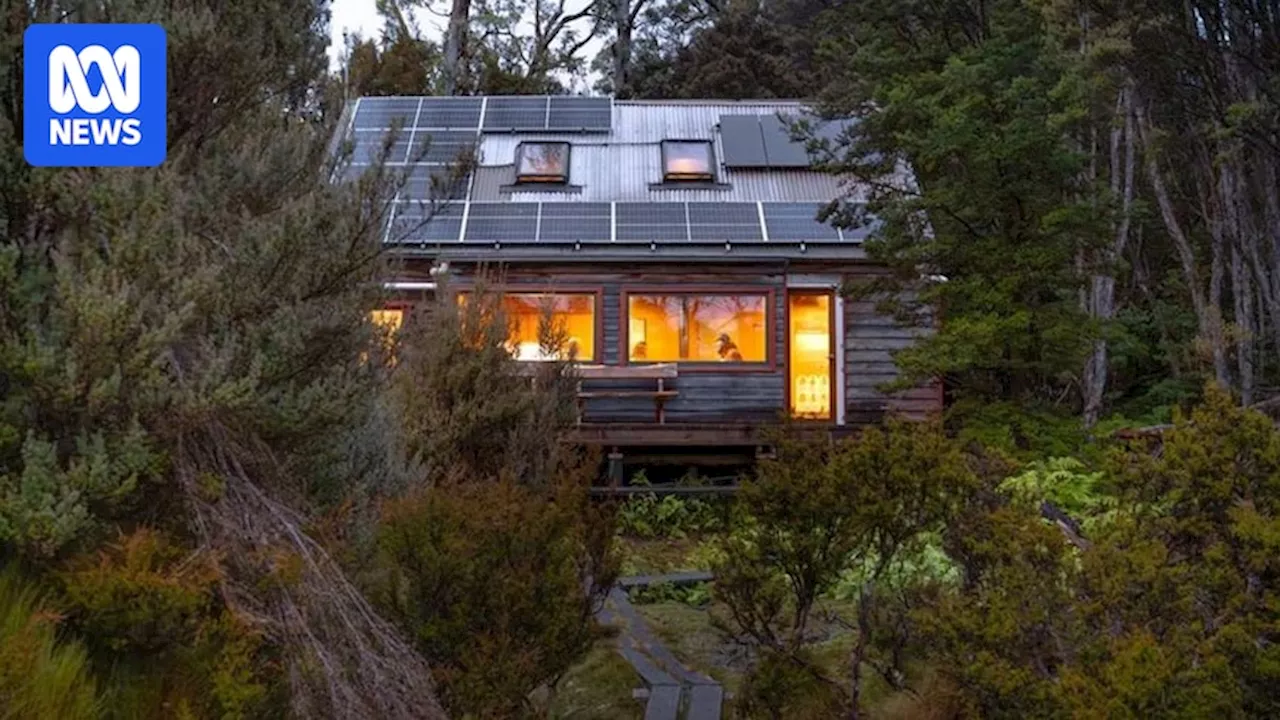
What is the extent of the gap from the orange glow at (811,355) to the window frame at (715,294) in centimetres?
54

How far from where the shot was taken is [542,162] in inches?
593

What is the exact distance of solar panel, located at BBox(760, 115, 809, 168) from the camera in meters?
15.0

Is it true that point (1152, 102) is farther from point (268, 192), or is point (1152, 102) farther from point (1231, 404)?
point (268, 192)

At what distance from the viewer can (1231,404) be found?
382cm

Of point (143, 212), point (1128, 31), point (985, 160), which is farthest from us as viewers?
point (1128, 31)

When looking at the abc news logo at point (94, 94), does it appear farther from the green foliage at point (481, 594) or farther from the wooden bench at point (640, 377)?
the wooden bench at point (640, 377)

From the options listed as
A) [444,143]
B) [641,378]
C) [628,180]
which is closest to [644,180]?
[628,180]

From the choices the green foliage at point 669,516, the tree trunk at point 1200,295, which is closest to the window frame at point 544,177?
the green foliage at point 669,516

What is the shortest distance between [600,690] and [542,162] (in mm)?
10482

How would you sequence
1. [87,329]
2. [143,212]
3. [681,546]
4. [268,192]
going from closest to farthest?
[87,329], [143,212], [268,192], [681,546]

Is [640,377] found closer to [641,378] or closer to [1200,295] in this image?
[641,378]

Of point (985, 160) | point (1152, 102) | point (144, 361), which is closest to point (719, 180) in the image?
point (985, 160)

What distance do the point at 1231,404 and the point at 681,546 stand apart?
7.45 meters

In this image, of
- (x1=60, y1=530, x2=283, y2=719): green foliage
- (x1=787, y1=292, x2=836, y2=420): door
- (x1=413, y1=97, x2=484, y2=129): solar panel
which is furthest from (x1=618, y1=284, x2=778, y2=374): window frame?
(x1=60, y1=530, x2=283, y2=719): green foliage
